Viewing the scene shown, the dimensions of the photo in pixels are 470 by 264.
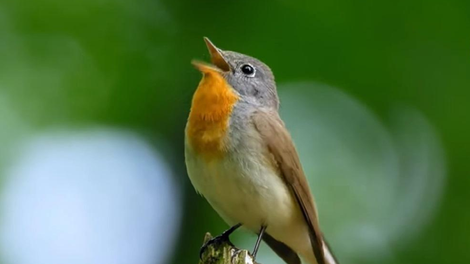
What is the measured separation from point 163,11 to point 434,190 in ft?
11.1

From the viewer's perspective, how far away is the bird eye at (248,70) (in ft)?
20.3

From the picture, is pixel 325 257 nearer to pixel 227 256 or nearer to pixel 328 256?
pixel 328 256

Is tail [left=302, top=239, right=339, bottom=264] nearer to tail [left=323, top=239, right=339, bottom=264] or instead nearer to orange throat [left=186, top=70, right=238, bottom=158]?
tail [left=323, top=239, right=339, bottom=264]

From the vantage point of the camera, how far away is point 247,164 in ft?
17.7

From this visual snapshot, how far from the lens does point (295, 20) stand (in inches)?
338

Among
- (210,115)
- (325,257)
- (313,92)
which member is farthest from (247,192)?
(313,92)

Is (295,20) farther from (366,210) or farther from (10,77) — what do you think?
(10,77)

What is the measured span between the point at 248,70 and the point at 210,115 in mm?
763

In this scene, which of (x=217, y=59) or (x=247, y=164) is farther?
(x=217, y=59)

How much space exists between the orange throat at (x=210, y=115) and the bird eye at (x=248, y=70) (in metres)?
0.30

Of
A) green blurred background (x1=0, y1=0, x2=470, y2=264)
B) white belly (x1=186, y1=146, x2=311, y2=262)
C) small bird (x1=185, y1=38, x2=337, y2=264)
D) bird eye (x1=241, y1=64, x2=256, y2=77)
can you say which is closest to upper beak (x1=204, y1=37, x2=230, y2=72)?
small bird (x1=185, y1=38, x2=337, y2=264)

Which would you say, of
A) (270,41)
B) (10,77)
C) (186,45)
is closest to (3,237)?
(10,77)

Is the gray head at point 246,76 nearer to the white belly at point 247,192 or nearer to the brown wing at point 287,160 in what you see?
the brown wing at point 287,160

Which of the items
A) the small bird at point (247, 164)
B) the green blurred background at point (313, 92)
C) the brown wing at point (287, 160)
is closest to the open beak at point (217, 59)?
the small bird at point (247, 164)
